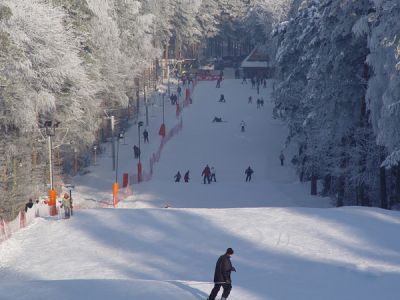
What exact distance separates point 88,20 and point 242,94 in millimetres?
30139

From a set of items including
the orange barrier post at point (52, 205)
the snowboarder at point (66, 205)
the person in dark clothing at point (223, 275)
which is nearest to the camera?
the person in dark clothing at point (223, 275)

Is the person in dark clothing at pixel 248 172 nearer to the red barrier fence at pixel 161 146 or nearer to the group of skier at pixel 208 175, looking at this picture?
A: the group of skier at pixel 208 175

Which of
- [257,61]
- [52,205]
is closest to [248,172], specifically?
[52,205]

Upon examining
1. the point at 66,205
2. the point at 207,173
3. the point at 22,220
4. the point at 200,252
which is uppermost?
the point at 66,205

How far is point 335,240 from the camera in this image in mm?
19953

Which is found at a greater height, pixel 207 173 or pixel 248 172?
pixel 207 173

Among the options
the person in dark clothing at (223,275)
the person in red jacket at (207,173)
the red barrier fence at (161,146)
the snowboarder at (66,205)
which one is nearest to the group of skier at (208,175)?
the person in red jacket at (207,173)

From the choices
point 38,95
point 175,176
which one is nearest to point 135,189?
point 175,176

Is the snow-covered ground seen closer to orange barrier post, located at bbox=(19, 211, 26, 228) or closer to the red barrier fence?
orange barrier post, located at bbox=(19, 211, 26, 228)

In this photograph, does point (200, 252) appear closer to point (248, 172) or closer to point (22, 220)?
point (22, 220)

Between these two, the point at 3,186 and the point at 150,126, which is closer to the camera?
the point at 3,186

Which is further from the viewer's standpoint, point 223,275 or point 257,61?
point 257,61

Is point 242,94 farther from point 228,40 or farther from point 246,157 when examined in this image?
point 228,40

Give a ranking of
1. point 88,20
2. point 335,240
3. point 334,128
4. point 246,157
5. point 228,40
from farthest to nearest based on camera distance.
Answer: point 228,40 < point 246,157 < point 88,20 < point 334,128 < point 335,240
